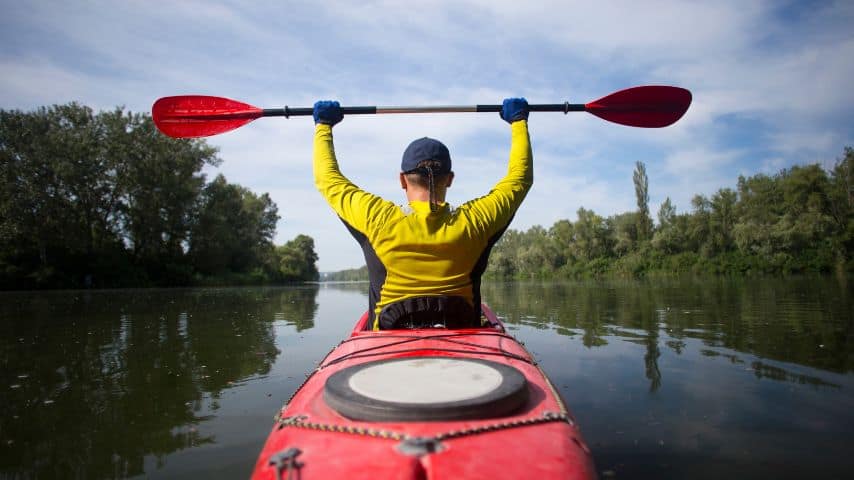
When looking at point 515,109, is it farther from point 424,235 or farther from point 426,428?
point 426,428

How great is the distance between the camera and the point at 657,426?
3.04 m

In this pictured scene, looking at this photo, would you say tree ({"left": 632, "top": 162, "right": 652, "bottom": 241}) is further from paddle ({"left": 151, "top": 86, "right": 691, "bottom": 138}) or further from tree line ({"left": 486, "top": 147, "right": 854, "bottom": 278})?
paddle ({"left": 151, "top": 86, "right": 691, "bottom": 138})

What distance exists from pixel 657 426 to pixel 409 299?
194cm

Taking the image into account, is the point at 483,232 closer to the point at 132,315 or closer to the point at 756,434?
the point at 756,434

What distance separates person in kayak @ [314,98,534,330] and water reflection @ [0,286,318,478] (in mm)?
1618

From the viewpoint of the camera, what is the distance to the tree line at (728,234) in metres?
34.2

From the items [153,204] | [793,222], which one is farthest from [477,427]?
[793,222]

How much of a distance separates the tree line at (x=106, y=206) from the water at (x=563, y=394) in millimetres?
24989

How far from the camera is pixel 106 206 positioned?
31781mm

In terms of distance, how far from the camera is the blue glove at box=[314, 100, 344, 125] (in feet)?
11.5

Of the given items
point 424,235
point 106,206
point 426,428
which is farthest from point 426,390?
point 106,206

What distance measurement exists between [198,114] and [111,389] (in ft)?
9.47

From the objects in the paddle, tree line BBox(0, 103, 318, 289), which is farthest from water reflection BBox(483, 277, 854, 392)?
tree line BBox(0, 103, 318, 289)

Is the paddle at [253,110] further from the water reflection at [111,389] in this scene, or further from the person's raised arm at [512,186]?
the water reflection at [111,389]
